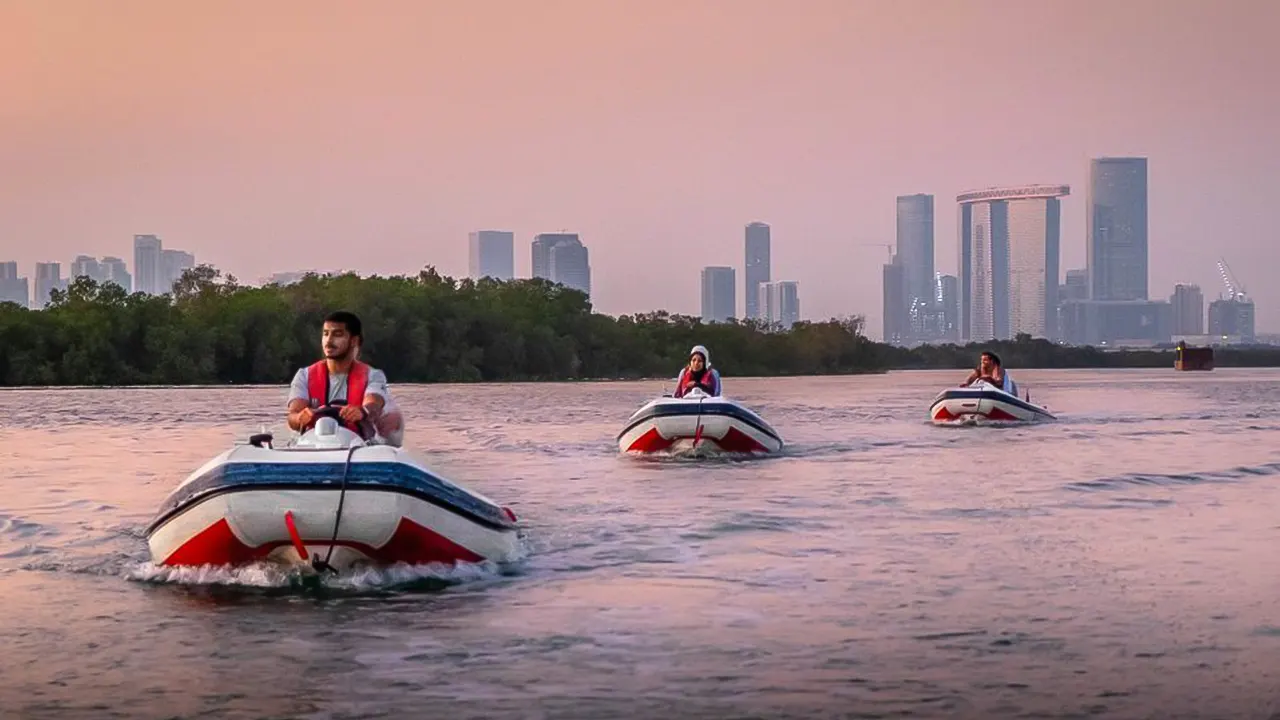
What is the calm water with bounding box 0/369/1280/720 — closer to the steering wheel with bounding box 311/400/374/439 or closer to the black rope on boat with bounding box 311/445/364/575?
the black rope on boat with bounding box 311/445/364/575

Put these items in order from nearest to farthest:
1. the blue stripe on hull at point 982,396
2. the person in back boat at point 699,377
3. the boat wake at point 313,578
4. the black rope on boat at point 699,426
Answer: the boat wake at point 313,578, the black rope on boat at point 699,426, the person in back boat at point 699,377, the blue stripe on hull at point 982,396

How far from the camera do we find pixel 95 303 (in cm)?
9425

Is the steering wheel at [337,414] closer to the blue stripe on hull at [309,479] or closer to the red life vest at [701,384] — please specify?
the blue stripe on hull at [309,479]

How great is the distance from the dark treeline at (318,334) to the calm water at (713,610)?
70.8 m

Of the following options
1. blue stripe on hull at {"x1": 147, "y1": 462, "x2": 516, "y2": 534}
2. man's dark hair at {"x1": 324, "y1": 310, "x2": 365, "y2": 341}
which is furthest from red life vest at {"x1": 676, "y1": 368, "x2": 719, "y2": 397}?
blue stripe on hull at {"x1": 147, "y1": 462, "x2": 516, "y2": 534}

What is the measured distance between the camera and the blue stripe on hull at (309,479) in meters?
11.2

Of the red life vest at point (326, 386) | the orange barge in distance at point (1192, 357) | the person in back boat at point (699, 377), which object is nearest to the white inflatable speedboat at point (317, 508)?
the red life vest at point (326, 386)

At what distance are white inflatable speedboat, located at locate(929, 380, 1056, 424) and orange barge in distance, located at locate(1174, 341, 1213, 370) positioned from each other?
429 feet

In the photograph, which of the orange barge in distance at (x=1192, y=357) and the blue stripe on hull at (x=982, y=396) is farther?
the orange barge in distance at (x=1192, y=357)

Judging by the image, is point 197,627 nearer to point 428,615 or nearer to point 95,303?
point 428,615

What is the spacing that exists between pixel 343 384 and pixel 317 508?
147 centimetres

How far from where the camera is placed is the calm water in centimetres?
845

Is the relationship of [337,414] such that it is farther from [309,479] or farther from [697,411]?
[697,411]

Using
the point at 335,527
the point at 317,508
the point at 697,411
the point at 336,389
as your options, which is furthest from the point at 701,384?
the point at 317,508
